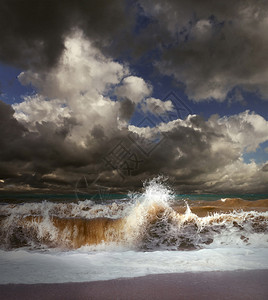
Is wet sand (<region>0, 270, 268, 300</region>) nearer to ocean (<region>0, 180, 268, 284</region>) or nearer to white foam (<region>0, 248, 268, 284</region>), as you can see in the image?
white foam (<region>0, 248, 268, 284</region>)

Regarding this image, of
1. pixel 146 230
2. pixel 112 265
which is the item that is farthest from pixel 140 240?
pixel 112 265

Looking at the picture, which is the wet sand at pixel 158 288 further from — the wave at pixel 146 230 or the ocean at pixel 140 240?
the wave at pixel 146 230

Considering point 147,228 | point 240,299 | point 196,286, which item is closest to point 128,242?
point 147,228

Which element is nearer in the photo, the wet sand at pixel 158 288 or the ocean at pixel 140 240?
the wet sand at pixel 158 288

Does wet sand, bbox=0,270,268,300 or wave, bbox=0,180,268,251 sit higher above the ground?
wave, bbox=0,180,268,251

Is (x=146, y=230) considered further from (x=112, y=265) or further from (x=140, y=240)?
(x=112, y=265)

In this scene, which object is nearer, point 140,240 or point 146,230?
point 140,240

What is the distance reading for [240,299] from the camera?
2.15m

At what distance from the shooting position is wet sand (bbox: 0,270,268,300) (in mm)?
2246

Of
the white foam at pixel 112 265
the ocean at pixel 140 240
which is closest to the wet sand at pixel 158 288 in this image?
the white foam at pixel 112 265

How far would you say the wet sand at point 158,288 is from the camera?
2246mm

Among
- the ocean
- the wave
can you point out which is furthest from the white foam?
the wave

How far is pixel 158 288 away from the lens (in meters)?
2.44

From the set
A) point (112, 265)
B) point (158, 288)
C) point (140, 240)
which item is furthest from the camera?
point (140, 240)
